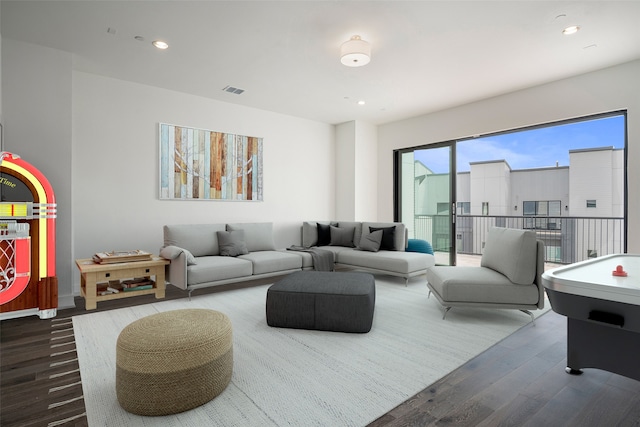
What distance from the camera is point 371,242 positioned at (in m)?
5.30

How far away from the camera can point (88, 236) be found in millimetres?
4250

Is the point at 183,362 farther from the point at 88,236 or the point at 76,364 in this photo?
the point at 88,236

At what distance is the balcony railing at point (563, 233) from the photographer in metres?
6.20

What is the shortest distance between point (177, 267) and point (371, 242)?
292 cm

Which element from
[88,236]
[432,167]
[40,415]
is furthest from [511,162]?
[40,415]

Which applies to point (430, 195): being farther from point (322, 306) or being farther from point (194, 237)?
point (194, 237)

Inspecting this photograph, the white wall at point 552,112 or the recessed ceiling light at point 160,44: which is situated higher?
the recessed ceiling light at point 160,44

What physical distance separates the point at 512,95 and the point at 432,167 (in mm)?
1805

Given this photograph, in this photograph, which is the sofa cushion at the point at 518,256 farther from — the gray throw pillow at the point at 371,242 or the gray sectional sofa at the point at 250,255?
the gray throw pillow at the point at 371,242

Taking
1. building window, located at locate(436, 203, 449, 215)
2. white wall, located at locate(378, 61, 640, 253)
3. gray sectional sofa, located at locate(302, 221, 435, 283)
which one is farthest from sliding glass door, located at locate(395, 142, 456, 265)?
gray sectional sofa, located at locate(302, 221, 435, 283)

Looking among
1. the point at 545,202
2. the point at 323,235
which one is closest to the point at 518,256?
the point at 323,235

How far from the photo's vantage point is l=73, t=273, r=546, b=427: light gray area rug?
1.72 metres

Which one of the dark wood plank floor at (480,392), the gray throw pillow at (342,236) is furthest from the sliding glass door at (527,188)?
the dark wood plank floor at (480,392)

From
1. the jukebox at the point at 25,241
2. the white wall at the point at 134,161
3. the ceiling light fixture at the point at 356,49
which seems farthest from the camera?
the white wall at the point at 134,161
